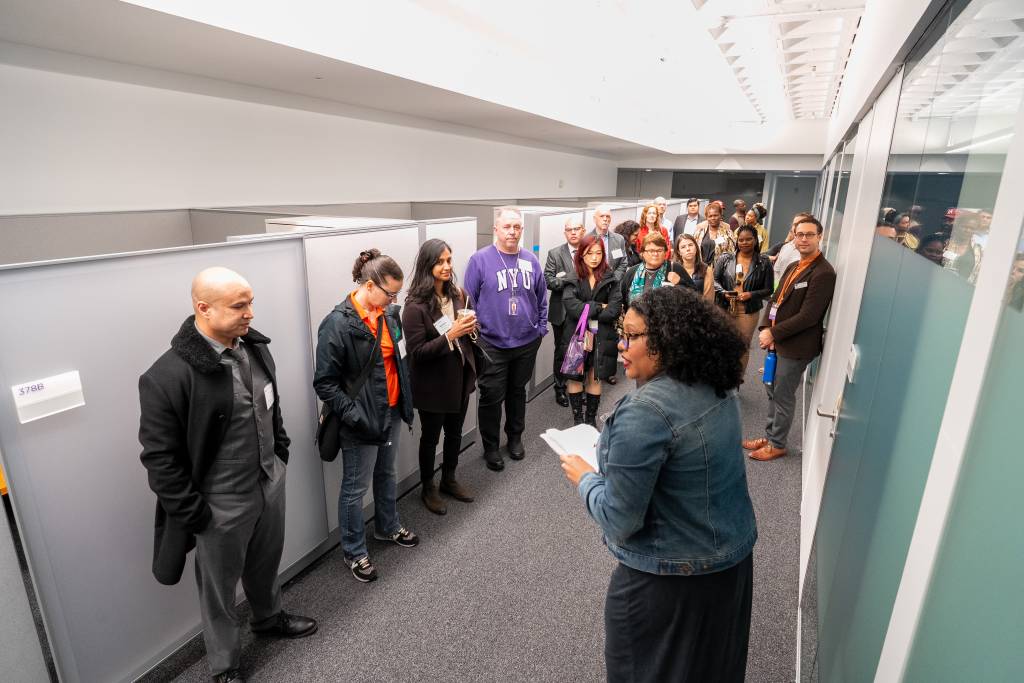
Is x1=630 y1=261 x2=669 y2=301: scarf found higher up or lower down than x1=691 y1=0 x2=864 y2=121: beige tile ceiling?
lower down

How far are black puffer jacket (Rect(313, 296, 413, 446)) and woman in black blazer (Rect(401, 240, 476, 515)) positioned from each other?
302mm

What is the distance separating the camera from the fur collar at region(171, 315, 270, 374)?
1.51 m

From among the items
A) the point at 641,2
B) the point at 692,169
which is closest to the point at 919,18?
the point at 641,2

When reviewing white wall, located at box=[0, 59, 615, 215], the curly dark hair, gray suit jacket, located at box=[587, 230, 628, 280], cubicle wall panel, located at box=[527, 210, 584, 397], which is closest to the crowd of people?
the curly dark hair

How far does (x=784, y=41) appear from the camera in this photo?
15.1ft

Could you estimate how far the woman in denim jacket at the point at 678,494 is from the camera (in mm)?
1124

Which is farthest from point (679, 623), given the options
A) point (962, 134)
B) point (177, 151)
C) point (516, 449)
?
point (177, 151)

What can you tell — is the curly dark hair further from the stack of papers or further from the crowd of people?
the stack of papers

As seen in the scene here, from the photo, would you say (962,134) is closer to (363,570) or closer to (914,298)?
(914,298)

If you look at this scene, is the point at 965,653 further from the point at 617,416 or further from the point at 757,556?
the point at 757,556

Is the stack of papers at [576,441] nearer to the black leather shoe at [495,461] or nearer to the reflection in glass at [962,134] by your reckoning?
the reflection in glass at [962,134]

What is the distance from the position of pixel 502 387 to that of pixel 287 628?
1.68m

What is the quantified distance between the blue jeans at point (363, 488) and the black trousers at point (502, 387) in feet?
2.74

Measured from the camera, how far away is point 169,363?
1.51 m
